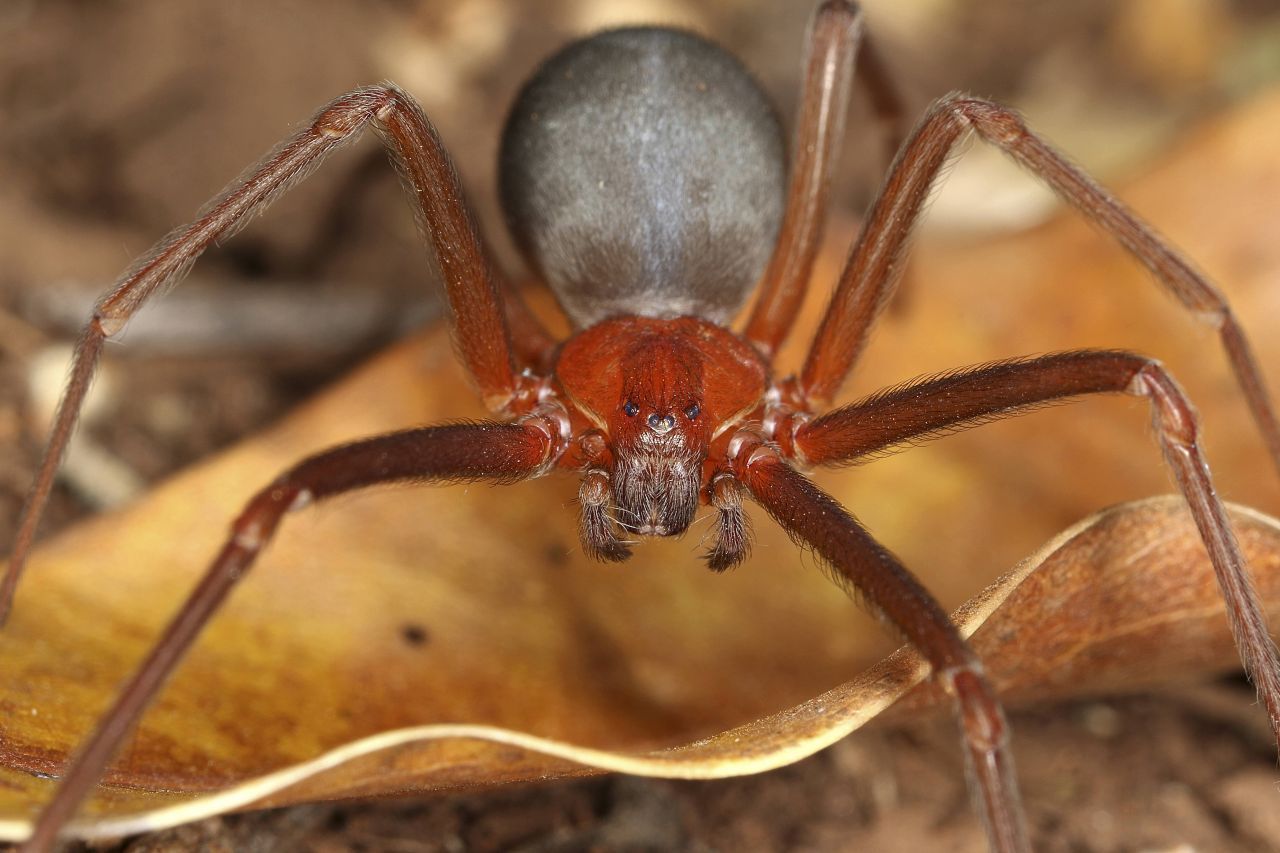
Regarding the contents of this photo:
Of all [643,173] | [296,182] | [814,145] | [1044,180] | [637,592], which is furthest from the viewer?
[814,145]

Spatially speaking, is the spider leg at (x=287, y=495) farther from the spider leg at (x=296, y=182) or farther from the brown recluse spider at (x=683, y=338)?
the spider leg at (x=296, y=182)

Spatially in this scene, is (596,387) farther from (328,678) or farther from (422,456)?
(328,678)

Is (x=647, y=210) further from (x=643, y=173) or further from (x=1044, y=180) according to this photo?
(x=1044, y=180)

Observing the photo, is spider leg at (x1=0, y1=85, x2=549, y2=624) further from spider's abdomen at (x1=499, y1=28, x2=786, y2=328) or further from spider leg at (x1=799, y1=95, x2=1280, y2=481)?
spider leg at (x1=799, y1=95, x2=1280, y2=481)

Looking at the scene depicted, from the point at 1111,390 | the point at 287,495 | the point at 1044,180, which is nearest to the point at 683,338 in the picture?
the point at 1044,180

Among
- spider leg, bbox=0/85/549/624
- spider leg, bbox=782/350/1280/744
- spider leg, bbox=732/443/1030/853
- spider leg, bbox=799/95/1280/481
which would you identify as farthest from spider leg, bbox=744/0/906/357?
spider leg, bbox=732/443/1030/853

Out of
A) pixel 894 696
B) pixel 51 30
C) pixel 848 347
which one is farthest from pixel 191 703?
pixel 51 30

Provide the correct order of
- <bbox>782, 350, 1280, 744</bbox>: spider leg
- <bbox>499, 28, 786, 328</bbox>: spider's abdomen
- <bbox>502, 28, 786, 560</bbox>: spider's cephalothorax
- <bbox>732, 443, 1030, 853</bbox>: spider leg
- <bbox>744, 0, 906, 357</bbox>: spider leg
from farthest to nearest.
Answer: <bbox>744, 0, 906, 357</bbox>: spider leg < <bbox>499, 28, 786, 328</bbox>: spider's abdomen < <bbox>502, 28, 786, 560</bbox>: spider's cephalothorax < <bbox>782, 350, 1280, 744</bbox>: spider leg < <bbox>732, 443, 1030, 853</bbox>: spider leg
